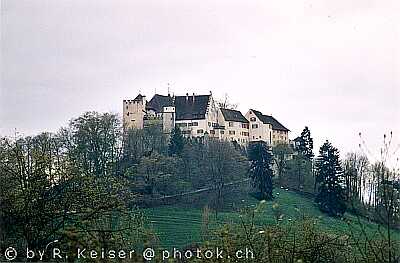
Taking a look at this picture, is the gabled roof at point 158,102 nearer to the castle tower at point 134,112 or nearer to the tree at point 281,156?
the castle tower at point 134,112

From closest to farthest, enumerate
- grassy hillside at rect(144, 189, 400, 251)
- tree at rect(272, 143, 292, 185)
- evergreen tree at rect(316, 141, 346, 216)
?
grassy hillside at rect(144, 189, 400, 251)
evergreen tree at rect(316, 141, 346, 216)
tree at rect(272, 143, 292, 185)

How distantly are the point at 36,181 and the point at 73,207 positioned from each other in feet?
0.61

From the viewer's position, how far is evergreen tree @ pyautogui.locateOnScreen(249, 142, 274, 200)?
3430 mm

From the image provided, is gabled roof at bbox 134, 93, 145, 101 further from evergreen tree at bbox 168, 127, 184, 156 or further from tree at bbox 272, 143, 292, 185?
tree at bbox 272, 143, 292, 185

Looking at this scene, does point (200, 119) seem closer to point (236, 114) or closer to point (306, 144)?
point (236, 114)

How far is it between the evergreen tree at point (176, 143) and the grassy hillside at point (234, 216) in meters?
0.42

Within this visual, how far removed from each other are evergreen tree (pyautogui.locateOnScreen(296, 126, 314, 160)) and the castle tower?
0.90m

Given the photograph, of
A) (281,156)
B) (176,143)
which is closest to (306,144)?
(281,156)

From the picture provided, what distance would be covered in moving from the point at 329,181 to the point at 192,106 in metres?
1.20

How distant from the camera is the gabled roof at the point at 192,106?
3828 millimetres

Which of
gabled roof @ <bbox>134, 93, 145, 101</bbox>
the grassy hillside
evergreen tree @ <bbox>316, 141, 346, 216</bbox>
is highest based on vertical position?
gabled roof @ <bbox>134, 93, 145, 101</bbox>

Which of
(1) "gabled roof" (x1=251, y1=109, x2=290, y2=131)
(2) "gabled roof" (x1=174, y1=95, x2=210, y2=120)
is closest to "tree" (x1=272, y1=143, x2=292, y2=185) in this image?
(1) "gabled roof" (x1=251, y1=109, x2=290, y2=131)

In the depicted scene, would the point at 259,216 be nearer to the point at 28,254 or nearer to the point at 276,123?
the point at 28,254

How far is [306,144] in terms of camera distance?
12.6 ft
